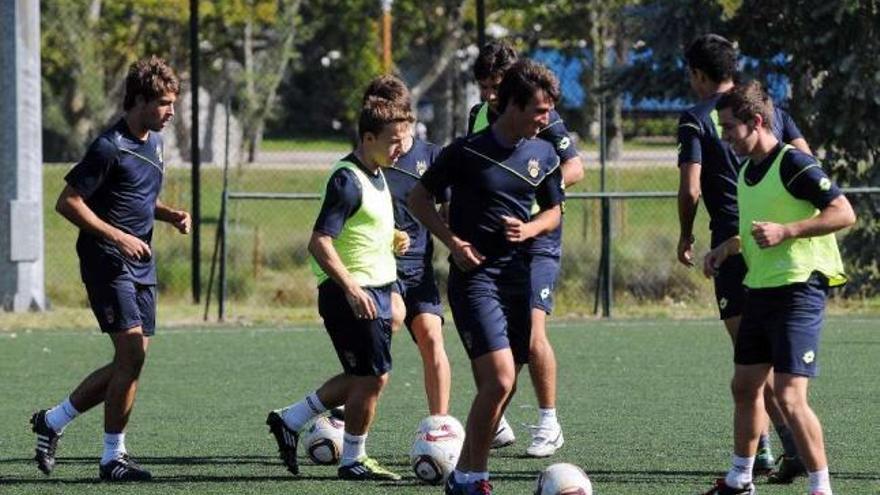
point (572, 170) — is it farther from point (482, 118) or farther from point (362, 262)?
point (362, 262)

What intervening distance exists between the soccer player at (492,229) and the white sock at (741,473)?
3.16 feet

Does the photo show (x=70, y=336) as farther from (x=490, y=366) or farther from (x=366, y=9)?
(x=366, y=9)

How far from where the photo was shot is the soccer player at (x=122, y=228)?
8227 millimetres

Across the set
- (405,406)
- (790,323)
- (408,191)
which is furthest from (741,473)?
(405,406)

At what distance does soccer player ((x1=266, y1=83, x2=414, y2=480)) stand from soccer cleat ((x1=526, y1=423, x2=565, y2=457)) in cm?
100

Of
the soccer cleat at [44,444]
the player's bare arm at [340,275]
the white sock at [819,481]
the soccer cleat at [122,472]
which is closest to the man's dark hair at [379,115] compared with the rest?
the player's bare arm at [340,275]

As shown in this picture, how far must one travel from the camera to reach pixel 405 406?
1128 cm

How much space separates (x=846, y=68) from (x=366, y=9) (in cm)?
2315

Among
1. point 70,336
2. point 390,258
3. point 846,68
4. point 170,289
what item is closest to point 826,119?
point 846,68

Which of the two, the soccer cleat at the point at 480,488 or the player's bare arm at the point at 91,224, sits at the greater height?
the player's bare arm at the point at 91,224

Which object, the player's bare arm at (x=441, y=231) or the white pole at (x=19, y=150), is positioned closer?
the player's bare arm at (x=441, y=231)

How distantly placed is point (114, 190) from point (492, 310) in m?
2.00

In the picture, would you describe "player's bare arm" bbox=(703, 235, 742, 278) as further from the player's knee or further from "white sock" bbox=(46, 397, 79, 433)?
"white sock" bbox=(46, 397, 79, 433)

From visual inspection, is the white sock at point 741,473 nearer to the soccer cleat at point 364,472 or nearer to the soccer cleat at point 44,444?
the soccer cleat at point 364,472
